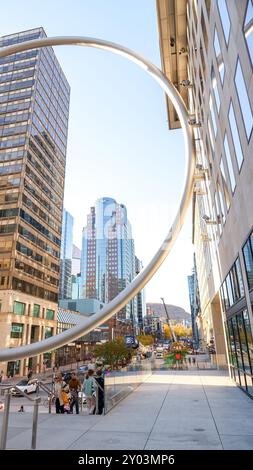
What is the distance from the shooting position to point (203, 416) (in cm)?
1085

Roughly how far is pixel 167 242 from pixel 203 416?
593 centimetres

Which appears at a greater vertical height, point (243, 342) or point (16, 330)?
point (16, 330)

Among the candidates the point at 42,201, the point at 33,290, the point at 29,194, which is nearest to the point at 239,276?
the point at 33,290

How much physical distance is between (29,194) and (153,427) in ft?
199

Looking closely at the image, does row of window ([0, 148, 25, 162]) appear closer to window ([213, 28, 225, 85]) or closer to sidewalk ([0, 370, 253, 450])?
window ([213, 28, 225, 85])

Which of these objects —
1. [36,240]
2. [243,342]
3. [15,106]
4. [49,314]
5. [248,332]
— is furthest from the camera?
[15,106]

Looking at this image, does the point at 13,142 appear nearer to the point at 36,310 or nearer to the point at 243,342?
the point at 36,310

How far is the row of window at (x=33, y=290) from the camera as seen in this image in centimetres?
5731

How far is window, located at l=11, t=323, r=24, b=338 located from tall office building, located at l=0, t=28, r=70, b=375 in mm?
159

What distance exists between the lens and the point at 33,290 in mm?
63406

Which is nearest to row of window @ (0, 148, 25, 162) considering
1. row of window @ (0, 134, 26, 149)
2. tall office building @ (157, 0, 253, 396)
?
row of window @ (0, 134, 26, 149)
